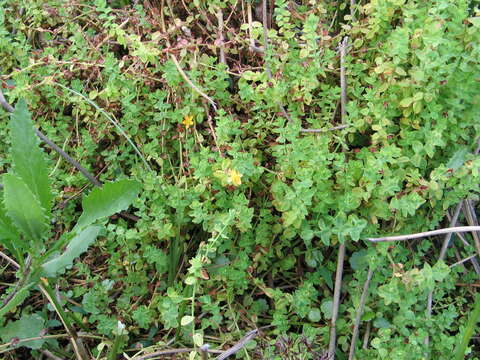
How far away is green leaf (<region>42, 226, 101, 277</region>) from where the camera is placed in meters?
1.70

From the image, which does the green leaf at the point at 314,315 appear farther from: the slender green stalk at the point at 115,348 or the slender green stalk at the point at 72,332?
the slender green stalk at the point at 72,332

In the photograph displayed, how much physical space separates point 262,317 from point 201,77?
3.29ft

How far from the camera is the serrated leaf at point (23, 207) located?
62.7 inches

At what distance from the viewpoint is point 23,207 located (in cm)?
164

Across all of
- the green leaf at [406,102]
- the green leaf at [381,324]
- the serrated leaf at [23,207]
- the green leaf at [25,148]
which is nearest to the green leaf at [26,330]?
the serrated leaf at [23,207]

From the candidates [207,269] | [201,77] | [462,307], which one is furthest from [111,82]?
[462,307]

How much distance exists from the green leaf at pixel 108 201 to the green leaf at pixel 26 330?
443 millimetres

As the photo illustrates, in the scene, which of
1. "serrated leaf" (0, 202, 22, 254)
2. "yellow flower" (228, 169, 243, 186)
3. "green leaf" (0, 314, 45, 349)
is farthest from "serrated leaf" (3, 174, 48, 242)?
"yellow flower" (228, 169, 243, 186)

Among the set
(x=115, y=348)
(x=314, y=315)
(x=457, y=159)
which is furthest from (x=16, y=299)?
(x=457, y=159)

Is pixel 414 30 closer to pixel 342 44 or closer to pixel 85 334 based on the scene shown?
pixel 342 44

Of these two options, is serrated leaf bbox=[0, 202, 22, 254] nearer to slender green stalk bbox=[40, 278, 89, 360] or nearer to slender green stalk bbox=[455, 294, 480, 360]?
slender green stalk bbox=[40, 278, 89, 360]

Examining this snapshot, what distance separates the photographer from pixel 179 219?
194 centimetres

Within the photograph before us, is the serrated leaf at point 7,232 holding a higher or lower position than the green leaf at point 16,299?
higher

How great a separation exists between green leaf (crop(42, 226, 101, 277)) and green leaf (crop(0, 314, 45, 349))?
327 millimetres
